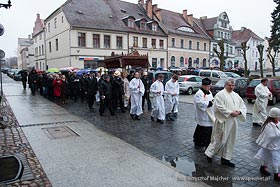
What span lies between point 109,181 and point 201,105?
9.24 ft

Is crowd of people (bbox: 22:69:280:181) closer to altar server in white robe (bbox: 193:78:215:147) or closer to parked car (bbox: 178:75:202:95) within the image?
altar server in white robe (bbox: 193:78:215:147)

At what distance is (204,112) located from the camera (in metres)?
5.94

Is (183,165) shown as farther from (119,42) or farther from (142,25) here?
(142,25)

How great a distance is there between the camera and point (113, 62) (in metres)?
15.7

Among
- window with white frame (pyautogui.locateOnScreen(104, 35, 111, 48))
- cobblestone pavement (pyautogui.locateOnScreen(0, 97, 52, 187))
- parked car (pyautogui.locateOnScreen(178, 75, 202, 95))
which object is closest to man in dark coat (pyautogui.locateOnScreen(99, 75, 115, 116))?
cobblestone pavement (pyautogui.locateOnScreen(0, 97, 52, 187))

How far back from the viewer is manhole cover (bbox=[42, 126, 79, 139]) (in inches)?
277

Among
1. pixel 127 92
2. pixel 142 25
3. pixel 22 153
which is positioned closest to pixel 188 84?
pixel 127 92

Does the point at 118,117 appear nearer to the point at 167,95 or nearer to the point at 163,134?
the point at 167,95

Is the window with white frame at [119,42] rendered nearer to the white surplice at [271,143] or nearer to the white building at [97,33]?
the white building at [97,33]

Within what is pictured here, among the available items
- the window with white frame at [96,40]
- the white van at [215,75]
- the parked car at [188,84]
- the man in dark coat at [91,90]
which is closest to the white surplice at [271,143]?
the man in dark coat at [91,90]

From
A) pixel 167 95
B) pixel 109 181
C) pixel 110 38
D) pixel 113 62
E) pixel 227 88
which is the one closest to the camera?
pixel 109 181

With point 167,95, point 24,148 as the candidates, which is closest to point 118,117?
point 167,95

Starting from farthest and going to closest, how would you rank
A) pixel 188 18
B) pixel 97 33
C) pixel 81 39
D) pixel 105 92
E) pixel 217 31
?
pixel 217 31 → pixel 188 18 → pixel 97 33 → pixel 81 39 → pixel 105 92

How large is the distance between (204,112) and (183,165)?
4.88ft
